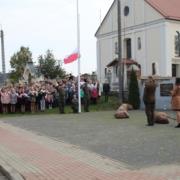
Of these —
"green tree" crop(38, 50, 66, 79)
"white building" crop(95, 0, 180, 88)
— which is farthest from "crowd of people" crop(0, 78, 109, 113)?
"green tree" crop(38, 50, 66, 79)

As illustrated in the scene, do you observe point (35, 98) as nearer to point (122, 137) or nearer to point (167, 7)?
point (122, 137)

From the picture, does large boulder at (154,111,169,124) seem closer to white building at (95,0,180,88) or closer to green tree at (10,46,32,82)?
white building at (95,0,180,88)

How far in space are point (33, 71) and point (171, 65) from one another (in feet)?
50.7

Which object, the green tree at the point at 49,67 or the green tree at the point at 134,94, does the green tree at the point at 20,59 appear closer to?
the green tree at the point at 49,67

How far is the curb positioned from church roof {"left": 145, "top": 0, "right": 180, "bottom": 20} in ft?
154

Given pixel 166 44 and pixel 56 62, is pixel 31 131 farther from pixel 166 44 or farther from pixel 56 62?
pixel 56 62

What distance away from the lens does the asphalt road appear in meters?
12.4

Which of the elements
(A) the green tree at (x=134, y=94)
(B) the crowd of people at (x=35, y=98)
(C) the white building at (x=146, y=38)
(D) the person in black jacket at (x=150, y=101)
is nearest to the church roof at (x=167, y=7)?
(C) the white building at (x=146, y=38)

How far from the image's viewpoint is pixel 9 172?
36.1 feet

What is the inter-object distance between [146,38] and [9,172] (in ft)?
164

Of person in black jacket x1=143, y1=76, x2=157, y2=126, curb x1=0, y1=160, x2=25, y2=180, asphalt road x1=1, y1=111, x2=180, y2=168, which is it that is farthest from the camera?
person in black jacket x1=143, y1=76, x2=157, y2=126

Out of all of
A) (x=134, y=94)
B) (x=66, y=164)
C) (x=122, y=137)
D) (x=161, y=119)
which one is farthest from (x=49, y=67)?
(x=66, y=164)

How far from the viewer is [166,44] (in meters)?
56.8

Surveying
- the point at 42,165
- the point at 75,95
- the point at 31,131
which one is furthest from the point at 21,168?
the point at 75,95
